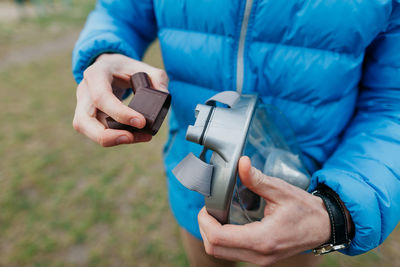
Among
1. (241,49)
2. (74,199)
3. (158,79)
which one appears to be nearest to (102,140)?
(158,79)

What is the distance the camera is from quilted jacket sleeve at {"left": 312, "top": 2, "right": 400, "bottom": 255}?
22.4 inches

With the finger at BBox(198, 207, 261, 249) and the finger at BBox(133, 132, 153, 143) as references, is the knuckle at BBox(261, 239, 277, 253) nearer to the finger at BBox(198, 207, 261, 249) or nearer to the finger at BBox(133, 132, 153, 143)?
the finger at BBox(198, 207, 261, 249)

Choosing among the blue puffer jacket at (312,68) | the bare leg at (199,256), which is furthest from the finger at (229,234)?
the bare leg at (199,256)

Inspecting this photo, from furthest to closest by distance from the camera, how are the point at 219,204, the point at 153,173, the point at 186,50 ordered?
the point at 153,173, the point at 186,50, the point at 219,204

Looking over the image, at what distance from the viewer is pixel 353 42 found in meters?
0.62

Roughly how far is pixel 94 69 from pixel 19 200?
1.78 metres

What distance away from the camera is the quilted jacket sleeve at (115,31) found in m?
0.78

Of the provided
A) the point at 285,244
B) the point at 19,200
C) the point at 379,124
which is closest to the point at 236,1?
the point at 379,124

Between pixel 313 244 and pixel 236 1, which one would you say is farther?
pixel 236 1

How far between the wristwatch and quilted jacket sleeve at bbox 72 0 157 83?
0.68 meters

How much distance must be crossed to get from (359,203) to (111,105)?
578mm

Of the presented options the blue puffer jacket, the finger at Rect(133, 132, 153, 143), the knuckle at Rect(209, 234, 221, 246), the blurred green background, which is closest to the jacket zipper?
the blue puffer jacket

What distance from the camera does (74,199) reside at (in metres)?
1.97

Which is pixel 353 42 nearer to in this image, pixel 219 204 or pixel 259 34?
pixel 259 34
